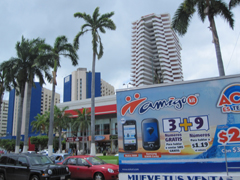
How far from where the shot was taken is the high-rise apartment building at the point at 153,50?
123m

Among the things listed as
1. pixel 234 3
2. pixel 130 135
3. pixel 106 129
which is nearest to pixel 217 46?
pixel 234 3

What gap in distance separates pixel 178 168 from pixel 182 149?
19.9 inches

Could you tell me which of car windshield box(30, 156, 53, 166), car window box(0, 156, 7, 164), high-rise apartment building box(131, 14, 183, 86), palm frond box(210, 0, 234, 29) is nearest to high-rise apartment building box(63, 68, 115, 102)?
high-rise apartment building box(131, 14, 183, 86)

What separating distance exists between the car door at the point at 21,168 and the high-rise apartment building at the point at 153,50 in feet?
363

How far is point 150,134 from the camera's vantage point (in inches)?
241

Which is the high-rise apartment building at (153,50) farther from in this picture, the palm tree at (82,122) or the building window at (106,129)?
the palm tree at (82,122)

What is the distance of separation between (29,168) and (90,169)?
9.45 ft

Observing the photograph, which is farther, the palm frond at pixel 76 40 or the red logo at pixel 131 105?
the palm frond at pixel 76 40

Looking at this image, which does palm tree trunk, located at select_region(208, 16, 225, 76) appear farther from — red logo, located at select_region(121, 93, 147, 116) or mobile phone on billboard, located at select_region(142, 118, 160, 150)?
mobile phone on billboard, located at select_region(142, 118, 160, 150)

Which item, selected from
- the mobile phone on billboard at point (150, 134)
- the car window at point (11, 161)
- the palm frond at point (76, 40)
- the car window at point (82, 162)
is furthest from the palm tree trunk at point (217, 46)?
the palm frond at point (76, 40)

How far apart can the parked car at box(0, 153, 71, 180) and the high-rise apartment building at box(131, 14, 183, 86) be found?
11036 cm

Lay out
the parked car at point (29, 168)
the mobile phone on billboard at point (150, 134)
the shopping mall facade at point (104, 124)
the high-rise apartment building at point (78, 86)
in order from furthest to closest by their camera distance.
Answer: the high-rise apartment building at point (78, 86) < the shopping mall facade at point (104, 124) < the parked car at point (29, 168) < the mobile phone on billboard at point (150, 134)

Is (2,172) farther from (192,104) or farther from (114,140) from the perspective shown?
(114,140)

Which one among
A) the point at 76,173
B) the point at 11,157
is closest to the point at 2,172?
the point at 11,157
